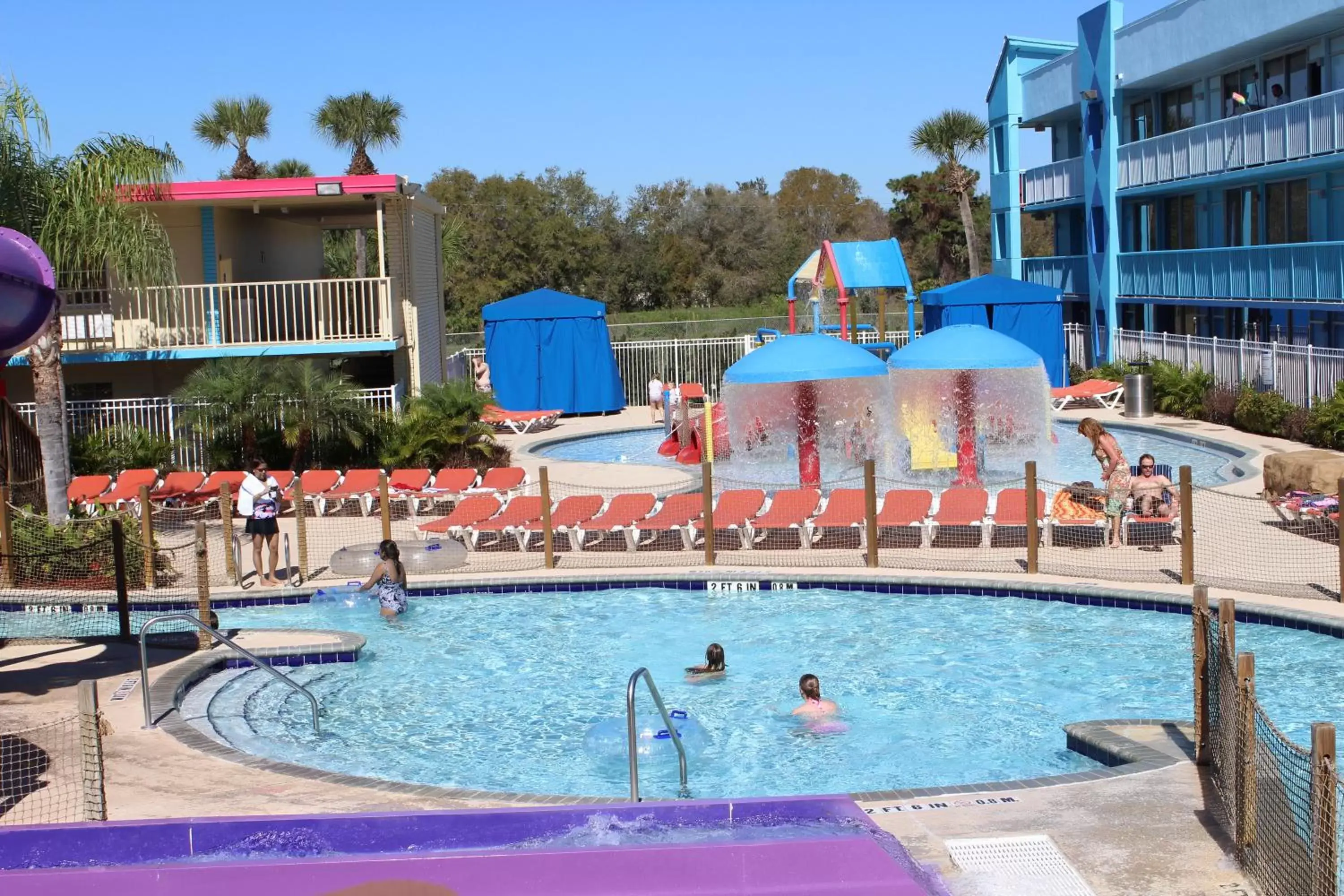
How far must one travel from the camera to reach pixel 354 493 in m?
19.5

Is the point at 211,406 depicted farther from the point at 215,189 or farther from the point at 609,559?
the point at 609,559

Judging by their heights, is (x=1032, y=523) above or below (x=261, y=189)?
below

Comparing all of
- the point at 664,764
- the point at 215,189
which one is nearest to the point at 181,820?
the point at 664,764

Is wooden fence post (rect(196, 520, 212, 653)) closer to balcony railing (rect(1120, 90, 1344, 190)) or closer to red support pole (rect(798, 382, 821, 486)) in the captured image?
red support pole (rect(798, 382, 821, 486))

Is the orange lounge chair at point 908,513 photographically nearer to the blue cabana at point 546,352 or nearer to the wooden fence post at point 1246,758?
the wooden fence post at point 1246,758

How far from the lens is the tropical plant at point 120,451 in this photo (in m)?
22.0

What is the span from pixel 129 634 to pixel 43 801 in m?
4.90

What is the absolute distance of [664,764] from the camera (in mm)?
10750

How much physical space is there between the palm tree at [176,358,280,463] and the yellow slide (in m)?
8.92

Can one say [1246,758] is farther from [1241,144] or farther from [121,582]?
[1241,144]

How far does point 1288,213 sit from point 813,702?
2286 cm

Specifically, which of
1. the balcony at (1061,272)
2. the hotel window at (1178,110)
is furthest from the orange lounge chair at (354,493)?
the hotel window at (1178,110)

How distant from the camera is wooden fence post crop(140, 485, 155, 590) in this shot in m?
15.6

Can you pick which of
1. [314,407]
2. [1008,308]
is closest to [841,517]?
[314,407]
